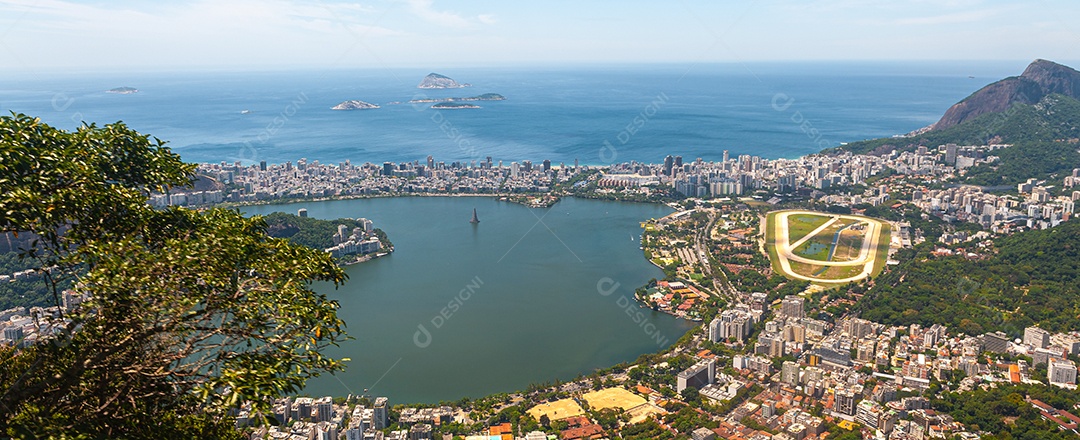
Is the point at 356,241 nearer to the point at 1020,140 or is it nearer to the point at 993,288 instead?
the point at 993,288

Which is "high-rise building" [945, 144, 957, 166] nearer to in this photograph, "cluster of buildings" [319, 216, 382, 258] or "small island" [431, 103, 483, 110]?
"cluster of buildings" [319, 216, 382, 258]

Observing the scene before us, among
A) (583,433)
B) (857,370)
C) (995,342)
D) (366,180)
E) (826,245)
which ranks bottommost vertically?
(583,433)

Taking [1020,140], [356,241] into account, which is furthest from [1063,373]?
[1020,140]

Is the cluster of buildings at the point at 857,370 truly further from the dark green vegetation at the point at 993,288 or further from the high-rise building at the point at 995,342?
the dark green vegetation at the point at 993,288

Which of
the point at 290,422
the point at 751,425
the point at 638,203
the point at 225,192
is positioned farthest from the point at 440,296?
the point at 225,192

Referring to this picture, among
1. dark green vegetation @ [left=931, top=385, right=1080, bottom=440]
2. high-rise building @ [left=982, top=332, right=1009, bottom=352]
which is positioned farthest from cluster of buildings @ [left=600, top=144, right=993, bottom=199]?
dark green vegetation @ [left=931, top=385, right=1080, bottom=440]

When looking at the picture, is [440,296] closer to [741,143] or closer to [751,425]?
[751,425]

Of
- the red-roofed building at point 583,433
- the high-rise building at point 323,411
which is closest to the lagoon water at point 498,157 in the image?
the high-rise building at point 323,411
